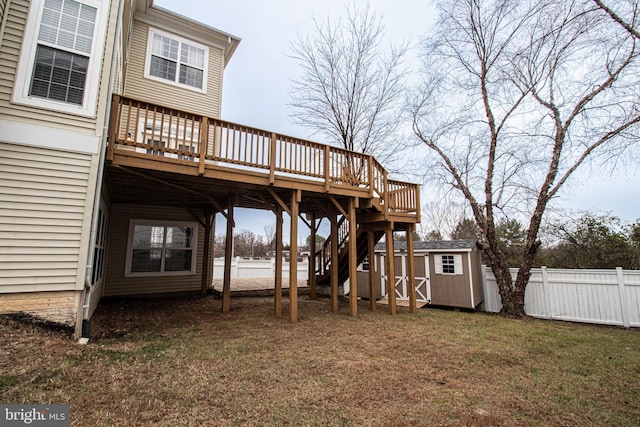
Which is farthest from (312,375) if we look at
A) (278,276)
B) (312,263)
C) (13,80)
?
(312,263)

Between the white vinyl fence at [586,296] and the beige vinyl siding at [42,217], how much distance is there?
450 inches

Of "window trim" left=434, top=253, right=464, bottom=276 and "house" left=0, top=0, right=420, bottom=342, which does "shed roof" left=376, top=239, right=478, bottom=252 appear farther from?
"house" left=0, top=0, right=420, bottom=342

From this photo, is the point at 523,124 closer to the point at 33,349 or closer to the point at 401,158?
the point at 401,158

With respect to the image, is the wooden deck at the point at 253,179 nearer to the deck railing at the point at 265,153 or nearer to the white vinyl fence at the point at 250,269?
the deck railing at the point at 265,153

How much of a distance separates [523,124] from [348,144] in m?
7.01

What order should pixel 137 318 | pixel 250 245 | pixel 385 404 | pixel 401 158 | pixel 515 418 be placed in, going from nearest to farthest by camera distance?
pixel 515 418 → pixel 385 404 → pixel 137 318 → pixel 401 158 → pixel 250 245

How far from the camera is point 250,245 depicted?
47.8 m

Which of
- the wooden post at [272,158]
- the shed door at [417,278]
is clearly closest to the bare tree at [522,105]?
the shed door at [417,278]

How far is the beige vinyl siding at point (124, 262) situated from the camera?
8445mm

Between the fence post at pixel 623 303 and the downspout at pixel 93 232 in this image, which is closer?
the downspout at pixel 93 232

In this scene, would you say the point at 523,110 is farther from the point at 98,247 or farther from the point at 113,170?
the point at 98,247

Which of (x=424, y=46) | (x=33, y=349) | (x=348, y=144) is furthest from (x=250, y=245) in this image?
(x=33, y=349)

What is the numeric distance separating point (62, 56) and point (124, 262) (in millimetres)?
5905

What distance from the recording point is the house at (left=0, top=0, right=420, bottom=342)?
4004mm
